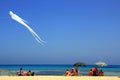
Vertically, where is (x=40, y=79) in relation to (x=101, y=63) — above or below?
below

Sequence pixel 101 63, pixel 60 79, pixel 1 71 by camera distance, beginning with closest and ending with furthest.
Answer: pixel 60 79 → pixel 1 71 → pixel 101 63

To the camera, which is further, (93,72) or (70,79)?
(93,72)

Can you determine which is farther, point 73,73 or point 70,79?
point 73,73

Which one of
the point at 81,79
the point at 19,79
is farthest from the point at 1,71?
the point at 81,79

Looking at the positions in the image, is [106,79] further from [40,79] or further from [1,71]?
[1,71]

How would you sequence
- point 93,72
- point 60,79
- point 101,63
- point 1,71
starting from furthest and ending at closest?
point 101,63 < point 1,71 < point 93,72 < point 60,79

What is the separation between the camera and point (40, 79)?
61.6 feet

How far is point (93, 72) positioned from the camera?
22891 mm

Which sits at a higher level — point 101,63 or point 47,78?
point 101,63

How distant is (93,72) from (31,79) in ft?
19.6

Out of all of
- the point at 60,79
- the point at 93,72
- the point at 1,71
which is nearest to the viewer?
the point at 60,79

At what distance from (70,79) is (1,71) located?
10359mm

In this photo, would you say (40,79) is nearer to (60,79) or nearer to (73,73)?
(60,79)

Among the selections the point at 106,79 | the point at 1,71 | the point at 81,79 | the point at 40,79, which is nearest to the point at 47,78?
the point at 40,79
